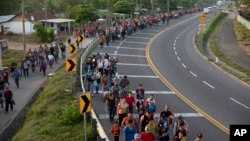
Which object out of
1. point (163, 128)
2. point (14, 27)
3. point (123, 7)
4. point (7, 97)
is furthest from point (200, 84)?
point (123, 7)

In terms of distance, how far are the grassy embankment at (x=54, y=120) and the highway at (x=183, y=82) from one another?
1.24 metres

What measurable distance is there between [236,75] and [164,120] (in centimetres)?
1657

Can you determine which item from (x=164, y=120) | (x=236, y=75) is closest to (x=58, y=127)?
(x=164, y=120)

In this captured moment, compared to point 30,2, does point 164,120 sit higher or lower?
lower

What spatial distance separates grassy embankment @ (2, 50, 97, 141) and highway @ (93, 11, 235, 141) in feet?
4.05

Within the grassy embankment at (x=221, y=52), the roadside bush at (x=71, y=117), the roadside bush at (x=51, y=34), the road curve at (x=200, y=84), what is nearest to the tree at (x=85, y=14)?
the roadside bush at (x=51, y=34)

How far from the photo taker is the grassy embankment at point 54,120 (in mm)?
17023

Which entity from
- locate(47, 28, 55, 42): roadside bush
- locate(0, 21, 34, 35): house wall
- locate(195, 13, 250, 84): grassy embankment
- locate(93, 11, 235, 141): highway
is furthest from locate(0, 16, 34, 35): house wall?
locate(195, 13, 250, 84): grassy embankment

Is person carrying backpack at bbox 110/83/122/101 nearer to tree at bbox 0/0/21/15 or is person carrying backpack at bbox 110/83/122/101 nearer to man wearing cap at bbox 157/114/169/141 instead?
man wearing cap at bbox 157/114/169/141

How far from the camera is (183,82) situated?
2764cm

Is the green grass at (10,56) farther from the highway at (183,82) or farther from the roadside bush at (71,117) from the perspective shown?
the roadside bush at (71,117)

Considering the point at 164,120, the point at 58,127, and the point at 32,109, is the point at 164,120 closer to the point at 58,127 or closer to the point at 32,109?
the point at 58,127

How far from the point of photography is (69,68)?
2016cm

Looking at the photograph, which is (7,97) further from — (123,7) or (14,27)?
(123,7)
